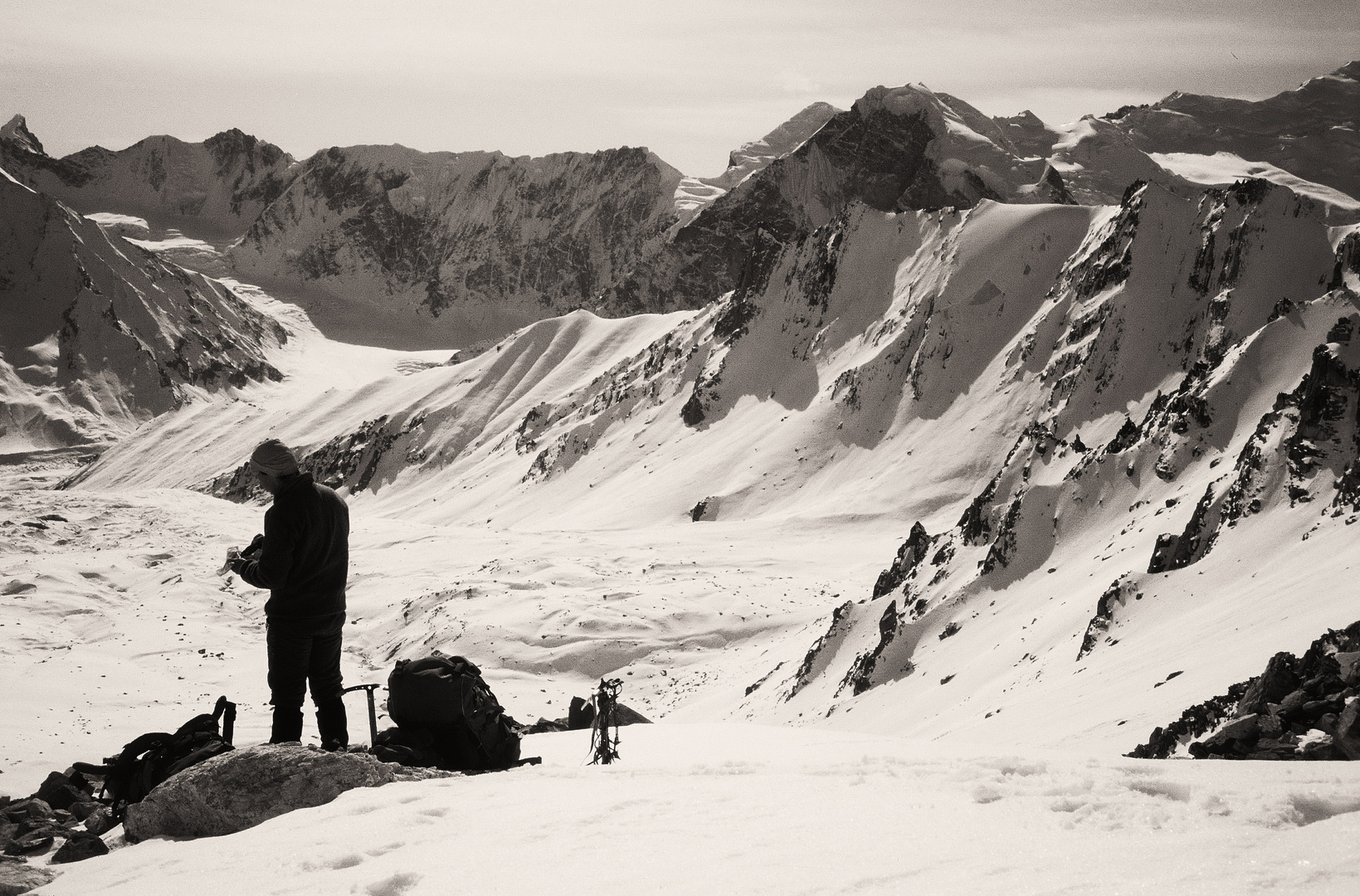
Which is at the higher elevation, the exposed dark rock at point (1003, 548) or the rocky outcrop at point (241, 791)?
the rocky outcrop at point (241, 791)

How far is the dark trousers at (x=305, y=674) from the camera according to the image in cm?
776

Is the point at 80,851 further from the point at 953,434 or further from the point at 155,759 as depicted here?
the point at 953,434

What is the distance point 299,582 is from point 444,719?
1.57m

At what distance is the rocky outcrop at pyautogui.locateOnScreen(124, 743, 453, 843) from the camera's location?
249 inches

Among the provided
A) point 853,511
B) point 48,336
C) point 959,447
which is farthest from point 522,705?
point 48,336

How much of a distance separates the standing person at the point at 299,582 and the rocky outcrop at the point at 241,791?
1135mm

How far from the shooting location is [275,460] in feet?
25.2

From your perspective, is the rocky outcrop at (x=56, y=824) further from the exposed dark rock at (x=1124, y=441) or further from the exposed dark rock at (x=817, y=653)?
the exposed dark rock at (x=1124, y=441)

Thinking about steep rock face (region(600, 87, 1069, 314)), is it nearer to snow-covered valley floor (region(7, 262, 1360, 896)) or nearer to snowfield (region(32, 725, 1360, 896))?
snow-covered valley floor (region(7, 262, 1360, 896))

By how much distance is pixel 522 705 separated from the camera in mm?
23250

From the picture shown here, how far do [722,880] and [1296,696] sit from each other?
16.3 feet

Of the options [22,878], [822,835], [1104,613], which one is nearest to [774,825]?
[822,835]

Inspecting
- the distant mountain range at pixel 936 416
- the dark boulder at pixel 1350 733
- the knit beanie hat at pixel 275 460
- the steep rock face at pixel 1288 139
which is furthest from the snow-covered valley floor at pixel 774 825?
the steep rock face at pixel 1288 139

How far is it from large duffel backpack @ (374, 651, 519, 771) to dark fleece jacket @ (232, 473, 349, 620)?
86cm
